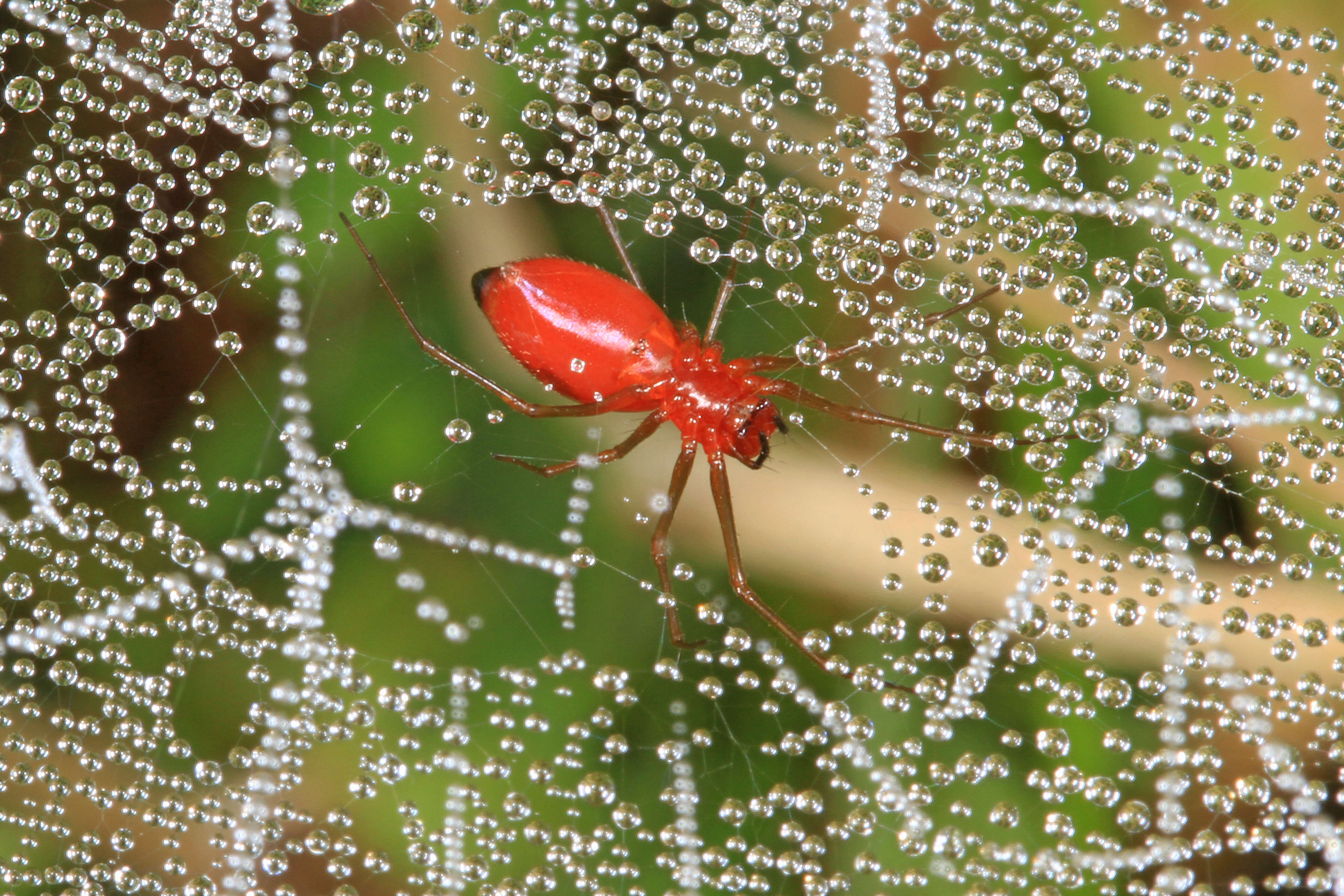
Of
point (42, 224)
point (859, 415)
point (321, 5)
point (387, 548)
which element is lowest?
point (387, 548)

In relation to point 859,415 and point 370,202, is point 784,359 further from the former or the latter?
point 370,202

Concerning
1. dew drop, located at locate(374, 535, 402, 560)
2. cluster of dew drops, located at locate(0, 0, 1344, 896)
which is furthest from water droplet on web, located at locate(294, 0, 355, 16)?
dew drop, located at locate(374, 535, 402, 560)

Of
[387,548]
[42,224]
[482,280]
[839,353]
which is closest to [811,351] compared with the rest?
[839,353]

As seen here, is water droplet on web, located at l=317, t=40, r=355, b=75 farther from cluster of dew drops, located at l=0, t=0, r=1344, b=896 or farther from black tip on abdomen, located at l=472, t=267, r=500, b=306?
black tip on abdomen, located at l=472, t=267, r=500, b=306

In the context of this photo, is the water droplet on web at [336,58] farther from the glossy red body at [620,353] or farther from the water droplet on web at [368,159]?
the glossy red body at [620,353]

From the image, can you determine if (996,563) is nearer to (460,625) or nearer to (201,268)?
(460,625)

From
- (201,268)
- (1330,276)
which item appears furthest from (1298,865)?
(201,268)

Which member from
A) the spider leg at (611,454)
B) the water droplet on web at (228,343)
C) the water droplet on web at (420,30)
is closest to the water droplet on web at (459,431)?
the spider leg at (611,454)
